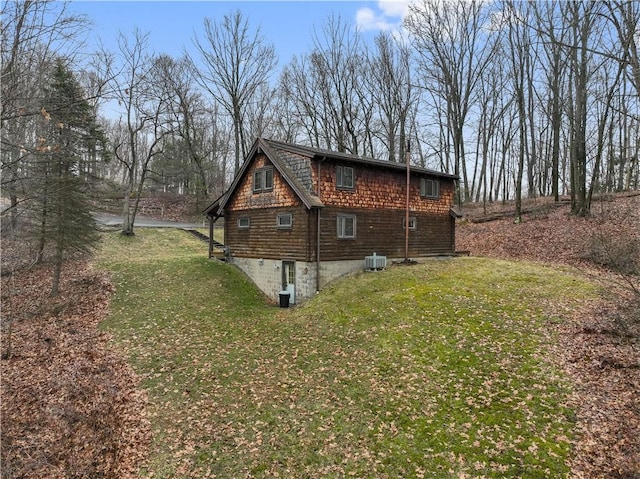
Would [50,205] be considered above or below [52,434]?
above

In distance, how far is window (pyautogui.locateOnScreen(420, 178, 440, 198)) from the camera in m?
23.1

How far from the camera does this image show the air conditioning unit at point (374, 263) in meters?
19.7

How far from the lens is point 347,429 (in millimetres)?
8656

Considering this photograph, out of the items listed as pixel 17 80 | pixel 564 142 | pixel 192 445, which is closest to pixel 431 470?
pixel 192 445

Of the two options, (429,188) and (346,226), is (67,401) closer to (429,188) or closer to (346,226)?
(346,226)

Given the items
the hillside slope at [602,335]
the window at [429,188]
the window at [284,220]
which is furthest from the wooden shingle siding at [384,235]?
the hillside slope at [602,335]

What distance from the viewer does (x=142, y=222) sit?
126ft

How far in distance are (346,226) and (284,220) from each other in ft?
10.6

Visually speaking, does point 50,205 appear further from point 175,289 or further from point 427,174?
point 427,174

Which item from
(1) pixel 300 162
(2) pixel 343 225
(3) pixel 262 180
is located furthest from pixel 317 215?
(3) pixel 262 180

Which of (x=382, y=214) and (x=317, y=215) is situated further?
(x=382, y=214)

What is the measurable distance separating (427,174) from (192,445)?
1916cm

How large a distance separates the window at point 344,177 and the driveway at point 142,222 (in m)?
22.3

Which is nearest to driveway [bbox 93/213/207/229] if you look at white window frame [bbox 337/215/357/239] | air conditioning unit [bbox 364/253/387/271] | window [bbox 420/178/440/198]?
white window frame [bbox 337/215/357/239]
